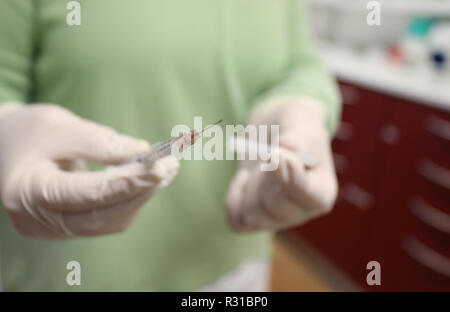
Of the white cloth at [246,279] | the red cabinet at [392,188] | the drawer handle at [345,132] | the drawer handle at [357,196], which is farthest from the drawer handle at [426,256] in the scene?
the white cloth at [246,279]

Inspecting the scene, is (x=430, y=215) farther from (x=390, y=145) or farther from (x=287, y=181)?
(x=287, y=181)

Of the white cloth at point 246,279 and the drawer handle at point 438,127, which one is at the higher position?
the drawer handle at point 438,127

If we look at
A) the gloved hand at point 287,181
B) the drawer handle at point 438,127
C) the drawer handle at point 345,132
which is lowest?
the gloved hand at point 287,181

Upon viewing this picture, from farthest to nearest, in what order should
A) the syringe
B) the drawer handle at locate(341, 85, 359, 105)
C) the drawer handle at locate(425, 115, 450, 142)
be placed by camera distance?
the drawer handle at locate(341, 85, 359, 105) < the drawer handle at locate(425, 115, 450, 142) < the syringe

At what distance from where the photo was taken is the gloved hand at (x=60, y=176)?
0.23 metres

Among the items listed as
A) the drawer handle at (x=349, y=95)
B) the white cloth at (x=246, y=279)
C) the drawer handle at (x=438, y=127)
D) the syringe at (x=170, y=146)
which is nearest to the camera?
the syringe at (x=170, y=146)

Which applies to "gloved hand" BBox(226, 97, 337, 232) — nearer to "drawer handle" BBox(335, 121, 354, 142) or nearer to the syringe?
the syringe

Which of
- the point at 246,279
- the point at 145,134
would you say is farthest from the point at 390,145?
the point at 145,134

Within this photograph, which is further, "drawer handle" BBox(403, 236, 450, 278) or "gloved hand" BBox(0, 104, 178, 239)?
"drawer handle" BBox(403, 236, 450, 278)

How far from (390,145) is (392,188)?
85 millimetres

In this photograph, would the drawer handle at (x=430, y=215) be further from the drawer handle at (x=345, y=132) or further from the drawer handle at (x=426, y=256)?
the drawer handle at (x=345, y=132)

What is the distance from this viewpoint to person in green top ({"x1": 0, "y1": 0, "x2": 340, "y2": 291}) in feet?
0.79

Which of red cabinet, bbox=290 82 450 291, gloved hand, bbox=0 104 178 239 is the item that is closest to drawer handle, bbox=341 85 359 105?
red cabinet, bbox=290 82 450 291

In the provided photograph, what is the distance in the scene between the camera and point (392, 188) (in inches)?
34.4
